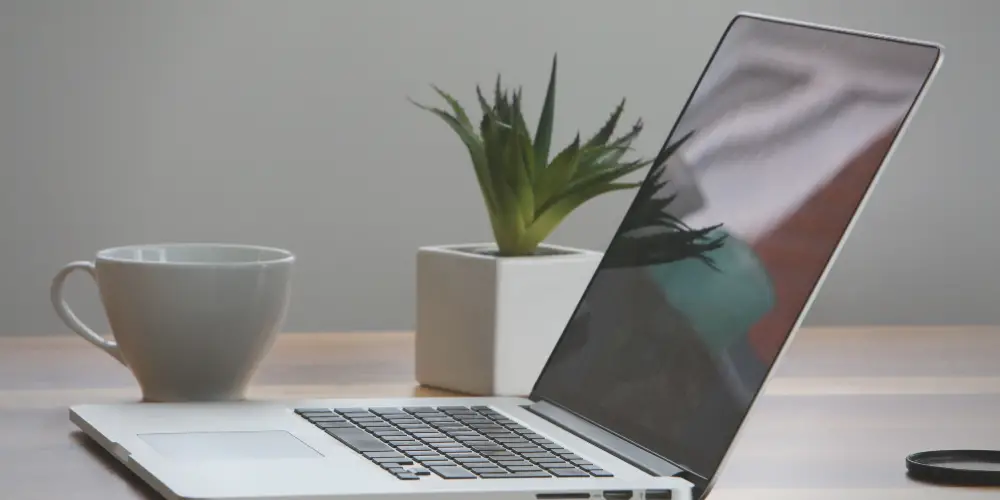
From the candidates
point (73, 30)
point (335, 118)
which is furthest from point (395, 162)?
point (73, 30)

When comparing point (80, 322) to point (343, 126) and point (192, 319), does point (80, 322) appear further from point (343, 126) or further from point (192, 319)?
point (343, 126)

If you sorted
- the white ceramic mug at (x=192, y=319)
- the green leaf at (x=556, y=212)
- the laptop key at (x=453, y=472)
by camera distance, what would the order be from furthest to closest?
1. the green leaf at (x=556, y=212)
2. the white ceramic mug at (x=192, y=319)
3. the laptop key at (x=453, y=472)

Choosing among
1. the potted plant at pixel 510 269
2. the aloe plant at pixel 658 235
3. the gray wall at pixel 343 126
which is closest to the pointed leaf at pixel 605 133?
the potted plant at pixel 510 269

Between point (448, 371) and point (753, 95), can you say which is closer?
point (753, 95)

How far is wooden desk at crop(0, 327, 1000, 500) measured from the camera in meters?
0.71

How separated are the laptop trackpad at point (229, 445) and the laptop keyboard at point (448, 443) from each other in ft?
0.09

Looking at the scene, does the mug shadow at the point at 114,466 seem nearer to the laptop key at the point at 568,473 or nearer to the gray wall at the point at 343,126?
the laptop key at the point at 568,473

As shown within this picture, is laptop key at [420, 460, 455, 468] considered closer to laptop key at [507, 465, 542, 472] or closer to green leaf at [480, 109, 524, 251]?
laptop key at [507, 465, 542, 472]

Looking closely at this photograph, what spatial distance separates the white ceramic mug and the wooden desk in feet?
0.15

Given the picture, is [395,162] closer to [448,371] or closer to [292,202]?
[292,202]

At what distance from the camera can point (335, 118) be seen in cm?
213

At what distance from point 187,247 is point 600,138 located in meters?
0.31

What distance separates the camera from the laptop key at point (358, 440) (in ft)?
2.33

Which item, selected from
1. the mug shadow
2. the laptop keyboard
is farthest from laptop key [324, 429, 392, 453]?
the mug shadow
